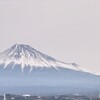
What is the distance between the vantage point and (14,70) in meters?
78.8

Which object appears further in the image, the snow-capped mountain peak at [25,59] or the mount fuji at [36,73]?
the snow-capped mountain peak at [25,59]

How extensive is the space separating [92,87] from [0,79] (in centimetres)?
1197

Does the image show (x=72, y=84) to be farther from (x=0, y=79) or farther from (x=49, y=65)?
(x=0, y=79)

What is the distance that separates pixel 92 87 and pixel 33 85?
284 inches

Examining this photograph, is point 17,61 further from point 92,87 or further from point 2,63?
point 92,87

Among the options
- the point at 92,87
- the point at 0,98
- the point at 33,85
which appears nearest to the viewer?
the point at 0,98

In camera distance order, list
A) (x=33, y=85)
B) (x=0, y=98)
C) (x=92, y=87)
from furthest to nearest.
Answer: (x=33, y=85)
(x=92, y=87)
(x=0, y=98)

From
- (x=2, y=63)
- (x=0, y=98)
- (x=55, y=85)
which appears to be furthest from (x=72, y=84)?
(x=0, y=98)

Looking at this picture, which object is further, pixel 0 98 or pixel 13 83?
pixel 13 83

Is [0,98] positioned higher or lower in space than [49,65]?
lower

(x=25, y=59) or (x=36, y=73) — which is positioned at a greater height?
(x=25, y=59)

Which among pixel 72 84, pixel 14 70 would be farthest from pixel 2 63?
pixel 72 84

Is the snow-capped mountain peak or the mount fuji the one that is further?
the snow-capped mountain peak

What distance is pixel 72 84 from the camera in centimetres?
7981
